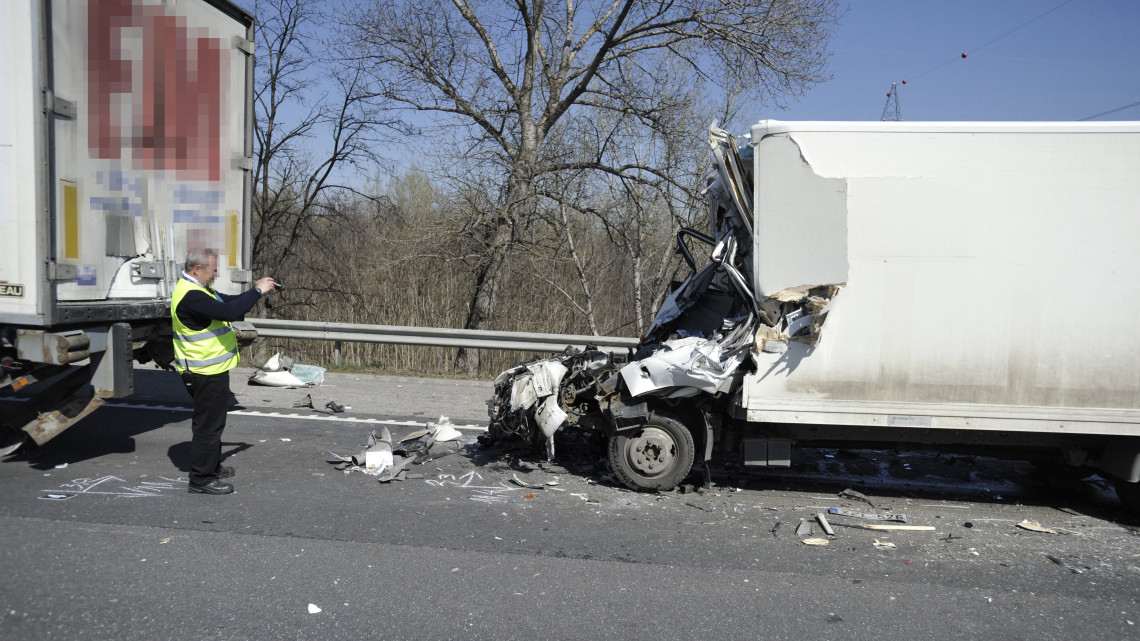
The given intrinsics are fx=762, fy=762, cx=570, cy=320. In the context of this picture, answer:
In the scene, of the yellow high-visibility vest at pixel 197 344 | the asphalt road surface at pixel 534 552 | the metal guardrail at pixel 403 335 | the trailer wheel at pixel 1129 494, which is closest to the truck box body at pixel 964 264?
the trailer wheel at pixel 1129 494

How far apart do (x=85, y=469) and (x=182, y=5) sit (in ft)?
12.4

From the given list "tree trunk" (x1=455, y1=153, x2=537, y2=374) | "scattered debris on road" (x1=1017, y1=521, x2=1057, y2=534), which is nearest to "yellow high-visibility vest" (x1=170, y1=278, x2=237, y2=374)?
"scattered debris on road" (x1=1017, y1=521, x2=1057, y2=534)

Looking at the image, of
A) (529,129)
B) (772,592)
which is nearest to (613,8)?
(529,129)

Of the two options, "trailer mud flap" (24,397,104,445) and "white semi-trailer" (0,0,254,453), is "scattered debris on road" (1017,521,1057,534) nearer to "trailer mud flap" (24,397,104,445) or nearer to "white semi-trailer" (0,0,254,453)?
"white semi-trailer" (0,0,254,453)

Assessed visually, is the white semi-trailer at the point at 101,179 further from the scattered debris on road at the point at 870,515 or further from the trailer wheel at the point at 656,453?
the scattered debris on road at the point at 870,515

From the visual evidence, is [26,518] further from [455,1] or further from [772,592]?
[455,1]

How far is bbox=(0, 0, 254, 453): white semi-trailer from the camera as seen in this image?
16.5ft

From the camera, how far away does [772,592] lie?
4078 millimetres

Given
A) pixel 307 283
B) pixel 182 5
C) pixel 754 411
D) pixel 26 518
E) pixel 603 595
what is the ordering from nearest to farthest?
pixel 603 595
pixel 26 518
pixel 754 411
pixel 182 5
pixel 307 283

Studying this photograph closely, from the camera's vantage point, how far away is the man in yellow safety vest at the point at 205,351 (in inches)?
210

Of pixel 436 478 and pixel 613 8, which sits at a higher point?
pixel 613 8

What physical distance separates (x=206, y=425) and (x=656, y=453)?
3.29 m

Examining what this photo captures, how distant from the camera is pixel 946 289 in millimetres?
5121

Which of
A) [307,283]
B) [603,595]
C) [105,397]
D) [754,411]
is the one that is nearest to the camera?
[603,595]
